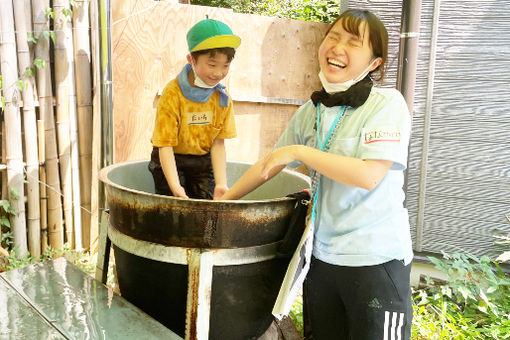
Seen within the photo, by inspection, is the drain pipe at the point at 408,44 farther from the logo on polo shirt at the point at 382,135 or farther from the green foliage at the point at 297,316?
the green foliage at the point at 297,316

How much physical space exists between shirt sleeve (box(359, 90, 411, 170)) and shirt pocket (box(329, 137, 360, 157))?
0.13ft

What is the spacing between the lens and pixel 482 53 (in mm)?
3814

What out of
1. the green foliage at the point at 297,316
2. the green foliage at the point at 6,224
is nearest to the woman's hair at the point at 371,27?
the green foliage at the point at 297,316

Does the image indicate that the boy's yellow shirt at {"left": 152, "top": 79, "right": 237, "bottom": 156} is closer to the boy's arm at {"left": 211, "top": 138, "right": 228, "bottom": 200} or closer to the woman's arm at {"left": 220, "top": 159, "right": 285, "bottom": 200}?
the boy's arm at {"left": 211, "top": 138, "right": 228, "bottom": 200}

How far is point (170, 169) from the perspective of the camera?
230 centimetres

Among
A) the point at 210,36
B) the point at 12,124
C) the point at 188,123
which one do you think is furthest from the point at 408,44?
the point at 12,124

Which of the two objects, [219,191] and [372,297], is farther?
[219,191]

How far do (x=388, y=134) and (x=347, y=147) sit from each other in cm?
16

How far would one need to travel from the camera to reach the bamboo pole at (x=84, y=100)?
3.61 m

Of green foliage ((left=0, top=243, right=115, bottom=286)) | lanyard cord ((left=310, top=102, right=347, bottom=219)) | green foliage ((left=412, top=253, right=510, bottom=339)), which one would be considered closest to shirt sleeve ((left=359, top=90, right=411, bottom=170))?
lanyard cord ((left=310, top=102, right=347, bottom=219))

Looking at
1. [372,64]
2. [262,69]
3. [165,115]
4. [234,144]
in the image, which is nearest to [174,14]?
[262,69]

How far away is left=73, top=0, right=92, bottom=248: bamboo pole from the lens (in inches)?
142

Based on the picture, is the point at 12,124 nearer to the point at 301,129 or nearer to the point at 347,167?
the point at 301,129

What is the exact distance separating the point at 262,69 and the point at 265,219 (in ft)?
9.18
